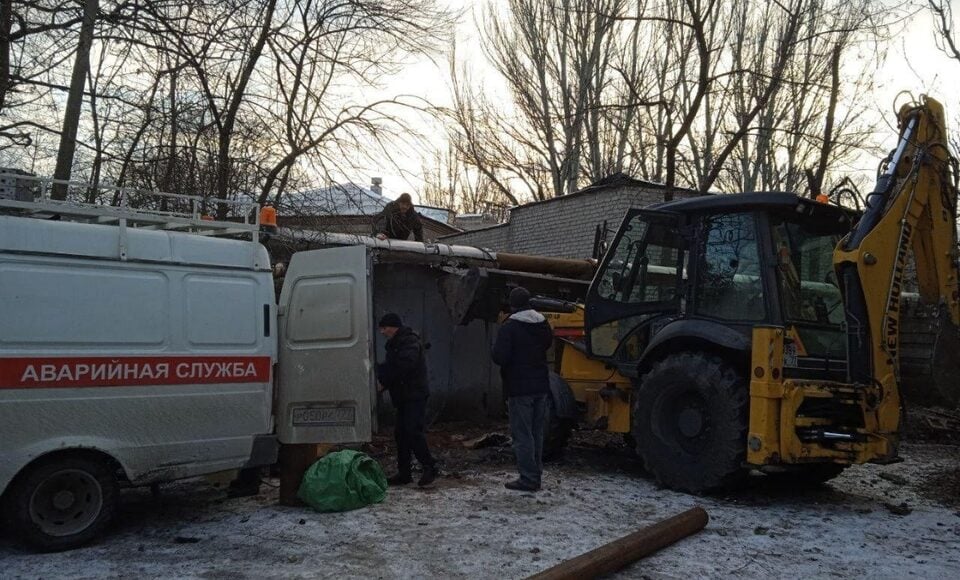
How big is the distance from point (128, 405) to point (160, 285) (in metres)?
0.84

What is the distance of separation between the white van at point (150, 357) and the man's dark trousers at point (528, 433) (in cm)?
144

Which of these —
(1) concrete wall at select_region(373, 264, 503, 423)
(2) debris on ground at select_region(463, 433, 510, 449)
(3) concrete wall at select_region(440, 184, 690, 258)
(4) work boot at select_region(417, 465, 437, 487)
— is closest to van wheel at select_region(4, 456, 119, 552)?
(4) work boot at select_region(417, 465, 437, 487)

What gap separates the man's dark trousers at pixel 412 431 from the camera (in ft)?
23.6

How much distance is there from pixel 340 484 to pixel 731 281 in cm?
372

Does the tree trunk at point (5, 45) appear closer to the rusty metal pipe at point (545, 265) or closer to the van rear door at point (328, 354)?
the van rear door at point (328, 354)

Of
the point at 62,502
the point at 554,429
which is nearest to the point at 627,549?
the point at 554,429

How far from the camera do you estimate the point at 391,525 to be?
5910 mm

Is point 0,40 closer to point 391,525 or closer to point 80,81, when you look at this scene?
point 80,81

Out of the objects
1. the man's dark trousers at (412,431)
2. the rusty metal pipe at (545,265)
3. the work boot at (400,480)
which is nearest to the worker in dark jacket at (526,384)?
the man's dark trousers at (412,431)

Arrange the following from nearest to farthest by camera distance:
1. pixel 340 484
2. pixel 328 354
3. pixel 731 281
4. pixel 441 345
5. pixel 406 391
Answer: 1. pixel 340 484
2. pixel 328 354
3. pixel 731 281
4. pixel 406 391
5. pixel 441 345

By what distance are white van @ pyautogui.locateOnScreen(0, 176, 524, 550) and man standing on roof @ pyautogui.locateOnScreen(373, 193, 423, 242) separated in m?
4.23

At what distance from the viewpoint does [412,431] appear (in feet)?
23.5

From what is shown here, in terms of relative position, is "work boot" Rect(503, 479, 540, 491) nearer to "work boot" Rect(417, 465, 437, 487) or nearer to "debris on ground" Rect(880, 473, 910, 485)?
"work boot" Rect(417, 465, 437, 487)

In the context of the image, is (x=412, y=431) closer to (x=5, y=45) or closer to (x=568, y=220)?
(x=5, y=45)
